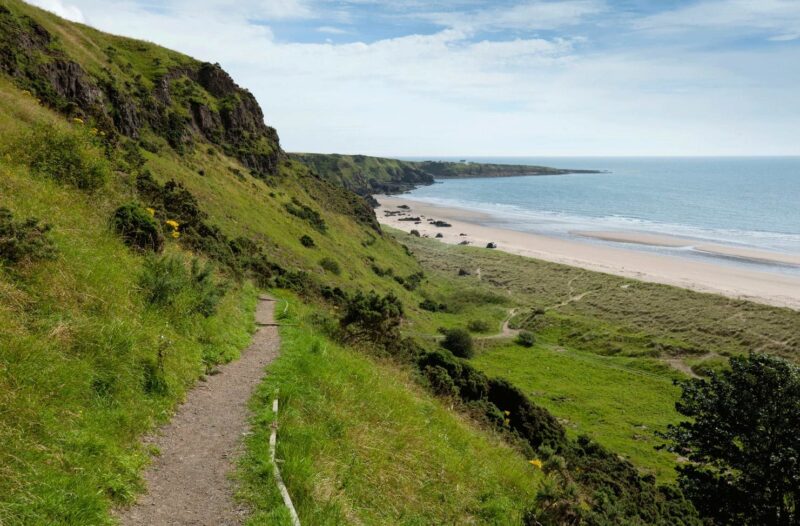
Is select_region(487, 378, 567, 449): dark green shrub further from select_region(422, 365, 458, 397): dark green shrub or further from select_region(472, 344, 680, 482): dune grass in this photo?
select_region(472, 344, 680, 482): dune grass

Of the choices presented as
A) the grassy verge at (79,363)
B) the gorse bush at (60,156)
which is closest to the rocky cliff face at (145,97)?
the gorse bush at (60,156)

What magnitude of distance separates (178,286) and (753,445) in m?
19.3

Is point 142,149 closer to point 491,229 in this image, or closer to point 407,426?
point 407,426

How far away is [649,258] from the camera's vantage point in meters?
89.4

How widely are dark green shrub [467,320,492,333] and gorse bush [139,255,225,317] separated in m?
43.6

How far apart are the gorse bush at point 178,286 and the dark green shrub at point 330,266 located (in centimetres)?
2953

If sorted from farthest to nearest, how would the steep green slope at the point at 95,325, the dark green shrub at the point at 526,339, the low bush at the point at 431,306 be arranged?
1. the low bush at the point at 431,306
2. the dark green shrub at the point at 526,339
3. the steep green slope at the point at 95,325

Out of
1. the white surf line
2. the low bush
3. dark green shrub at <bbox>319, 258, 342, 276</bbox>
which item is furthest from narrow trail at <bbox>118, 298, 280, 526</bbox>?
the low bush

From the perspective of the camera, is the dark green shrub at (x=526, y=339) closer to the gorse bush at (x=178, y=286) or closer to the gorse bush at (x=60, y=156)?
the gorse bush at (x=178, y=286)

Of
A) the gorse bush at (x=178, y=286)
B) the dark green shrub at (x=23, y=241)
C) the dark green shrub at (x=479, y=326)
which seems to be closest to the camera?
the dark green shrub at (x=23, y=241)

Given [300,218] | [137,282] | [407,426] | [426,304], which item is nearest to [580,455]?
[407,426]

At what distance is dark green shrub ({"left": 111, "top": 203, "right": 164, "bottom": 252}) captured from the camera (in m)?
13.8

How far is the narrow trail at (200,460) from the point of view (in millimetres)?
6484

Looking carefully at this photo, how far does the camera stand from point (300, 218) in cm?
5725
